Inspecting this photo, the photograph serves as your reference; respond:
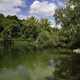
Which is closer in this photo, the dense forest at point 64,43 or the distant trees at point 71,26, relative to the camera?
the dense forest at point 64,43

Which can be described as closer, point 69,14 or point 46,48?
point 69,14

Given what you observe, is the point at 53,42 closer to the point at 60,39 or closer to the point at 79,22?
the point at 60,39

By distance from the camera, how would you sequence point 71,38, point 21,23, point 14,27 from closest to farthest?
point 71,38 < point 14,27 < point 21,23

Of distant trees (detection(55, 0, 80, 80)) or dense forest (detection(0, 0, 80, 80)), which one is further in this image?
distant trees (detection(55, 0, 80, 80))

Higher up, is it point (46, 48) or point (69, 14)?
point (69, 14)

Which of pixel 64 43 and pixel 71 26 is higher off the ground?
pixel 71 26

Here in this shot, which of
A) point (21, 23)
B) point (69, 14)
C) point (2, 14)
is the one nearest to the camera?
point (69, 14)

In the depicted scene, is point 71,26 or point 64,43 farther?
point 64,43

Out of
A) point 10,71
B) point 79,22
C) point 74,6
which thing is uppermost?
point 74,6

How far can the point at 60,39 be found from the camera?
41.2 metres

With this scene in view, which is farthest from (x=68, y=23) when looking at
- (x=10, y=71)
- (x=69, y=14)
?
(x=10, y=71)

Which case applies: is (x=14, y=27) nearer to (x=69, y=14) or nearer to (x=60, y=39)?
(x=60, y=39)

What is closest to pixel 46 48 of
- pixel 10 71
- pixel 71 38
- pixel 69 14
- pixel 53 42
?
pixel 53 42

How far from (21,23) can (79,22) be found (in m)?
43.3
